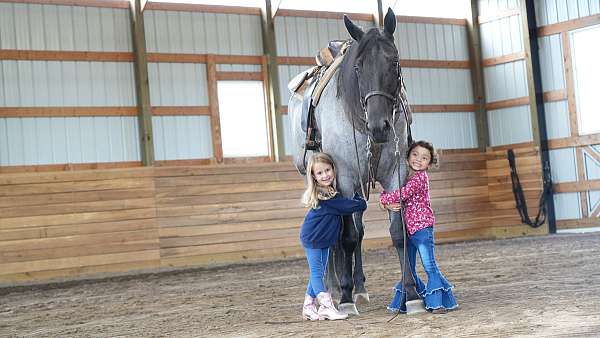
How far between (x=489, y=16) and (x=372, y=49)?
40.9 feet

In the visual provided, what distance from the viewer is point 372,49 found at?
4.87 metres

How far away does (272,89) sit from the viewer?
1456cm

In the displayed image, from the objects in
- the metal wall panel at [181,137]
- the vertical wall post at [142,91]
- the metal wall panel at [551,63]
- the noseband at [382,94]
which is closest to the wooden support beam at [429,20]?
the metal wall panel at [551,63]

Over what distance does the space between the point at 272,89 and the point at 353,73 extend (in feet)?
31.4

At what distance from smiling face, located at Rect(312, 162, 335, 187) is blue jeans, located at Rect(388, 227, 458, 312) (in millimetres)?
613

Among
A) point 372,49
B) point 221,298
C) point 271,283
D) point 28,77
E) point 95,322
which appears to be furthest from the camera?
point 28,77

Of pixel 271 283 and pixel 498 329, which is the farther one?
pixel 271 283

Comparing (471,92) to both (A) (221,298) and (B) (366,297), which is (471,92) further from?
(B) (366,297)

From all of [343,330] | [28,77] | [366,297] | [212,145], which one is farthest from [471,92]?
[343,330]

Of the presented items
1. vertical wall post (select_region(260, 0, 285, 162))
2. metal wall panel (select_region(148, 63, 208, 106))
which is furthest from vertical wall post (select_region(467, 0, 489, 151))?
metal wall panel (select_region(148, 63, 208, 106))

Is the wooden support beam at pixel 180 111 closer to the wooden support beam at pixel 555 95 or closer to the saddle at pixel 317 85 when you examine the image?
the wooden support beam at pixel 555 95

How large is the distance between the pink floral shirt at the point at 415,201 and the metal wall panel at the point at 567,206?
433 inches

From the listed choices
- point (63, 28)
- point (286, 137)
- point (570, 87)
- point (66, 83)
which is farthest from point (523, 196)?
point (63, 28)

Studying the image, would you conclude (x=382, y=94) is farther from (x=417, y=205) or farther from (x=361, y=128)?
(x=417, y=205)
